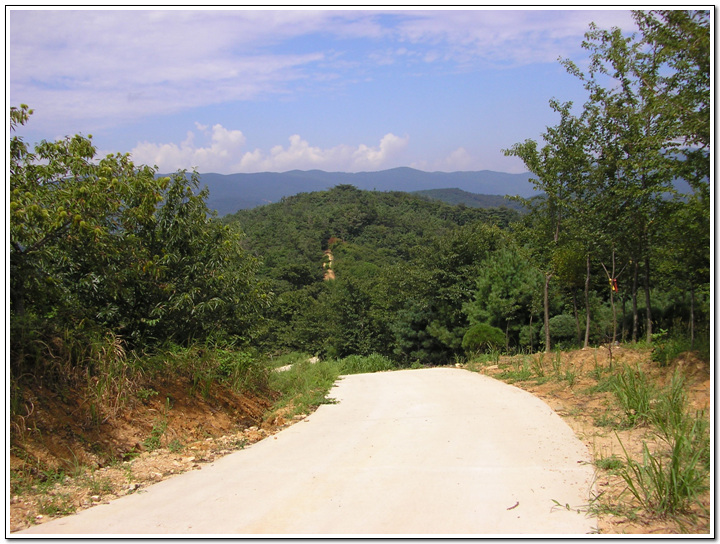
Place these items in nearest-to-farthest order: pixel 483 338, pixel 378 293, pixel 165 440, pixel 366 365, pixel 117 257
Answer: pixel 165 440, pixel 117 257, pixel 483 338, pixel 366 365, pixel 378 293

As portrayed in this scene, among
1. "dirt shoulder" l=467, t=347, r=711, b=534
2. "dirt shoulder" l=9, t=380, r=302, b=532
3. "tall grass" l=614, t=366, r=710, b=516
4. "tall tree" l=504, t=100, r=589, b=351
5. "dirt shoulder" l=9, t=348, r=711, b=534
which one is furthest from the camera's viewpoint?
"tall tree" l=504, t=100, r=589, b=351

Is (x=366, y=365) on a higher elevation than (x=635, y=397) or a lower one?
lower

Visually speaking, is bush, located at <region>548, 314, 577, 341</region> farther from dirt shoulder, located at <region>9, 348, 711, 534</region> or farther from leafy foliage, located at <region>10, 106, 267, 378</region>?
leafy foliage, located at <region>10, 106, 267, 378</region>

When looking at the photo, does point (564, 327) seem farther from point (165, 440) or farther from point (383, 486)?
point (383, 486)

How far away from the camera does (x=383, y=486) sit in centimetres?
479

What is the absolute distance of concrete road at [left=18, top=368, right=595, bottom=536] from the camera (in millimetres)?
3938

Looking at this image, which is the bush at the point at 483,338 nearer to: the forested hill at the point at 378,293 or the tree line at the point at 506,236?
the tree line at the point at 506,236

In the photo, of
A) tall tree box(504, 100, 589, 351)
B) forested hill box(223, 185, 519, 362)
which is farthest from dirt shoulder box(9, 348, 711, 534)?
tall tree box(504, 100, 589, 351)

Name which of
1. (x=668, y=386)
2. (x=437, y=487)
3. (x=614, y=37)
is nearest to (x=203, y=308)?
(x=437, y=487)

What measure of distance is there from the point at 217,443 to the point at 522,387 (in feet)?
19.8

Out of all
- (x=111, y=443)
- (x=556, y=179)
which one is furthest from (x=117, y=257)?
(x=556, y=179)

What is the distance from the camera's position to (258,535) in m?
3.80

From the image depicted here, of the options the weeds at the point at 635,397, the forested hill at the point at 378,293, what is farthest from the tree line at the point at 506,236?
the weeds at the point at 635,397

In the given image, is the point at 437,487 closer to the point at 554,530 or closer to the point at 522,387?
the point at 554,530
